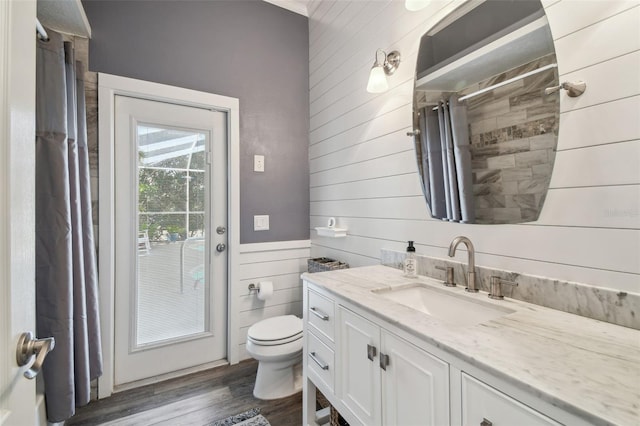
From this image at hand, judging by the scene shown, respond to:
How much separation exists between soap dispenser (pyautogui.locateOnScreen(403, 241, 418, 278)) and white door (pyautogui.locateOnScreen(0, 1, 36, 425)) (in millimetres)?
1321

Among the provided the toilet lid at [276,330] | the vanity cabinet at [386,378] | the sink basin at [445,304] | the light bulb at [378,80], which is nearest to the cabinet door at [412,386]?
the vanity cabinet at [386,378]

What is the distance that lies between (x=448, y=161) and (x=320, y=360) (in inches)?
43.1

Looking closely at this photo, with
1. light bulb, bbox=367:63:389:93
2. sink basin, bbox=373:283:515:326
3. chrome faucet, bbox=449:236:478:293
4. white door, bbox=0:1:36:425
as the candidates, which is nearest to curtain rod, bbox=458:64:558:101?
light bulb, bbox=367:63:389:93

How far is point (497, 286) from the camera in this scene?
3.43 ft

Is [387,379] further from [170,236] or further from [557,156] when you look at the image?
[170,236]

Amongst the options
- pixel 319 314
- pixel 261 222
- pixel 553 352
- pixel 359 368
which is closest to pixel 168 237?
pixel 261 222

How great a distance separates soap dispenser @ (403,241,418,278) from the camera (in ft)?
4.51

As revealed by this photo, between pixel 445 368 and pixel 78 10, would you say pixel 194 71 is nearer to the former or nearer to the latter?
pixel 78 10

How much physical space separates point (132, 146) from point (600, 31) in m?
2.41

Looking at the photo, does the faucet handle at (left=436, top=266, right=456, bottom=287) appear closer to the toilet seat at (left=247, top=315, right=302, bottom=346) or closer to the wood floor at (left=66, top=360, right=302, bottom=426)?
the toilet seat at (left=247, top=315, right=302, bottom=346)

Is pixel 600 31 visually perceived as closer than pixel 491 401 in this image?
No

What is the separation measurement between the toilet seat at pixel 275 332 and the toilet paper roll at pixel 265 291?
0.29 metres

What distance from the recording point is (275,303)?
2404mm

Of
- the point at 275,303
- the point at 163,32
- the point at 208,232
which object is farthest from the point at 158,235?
the point at 163,32
